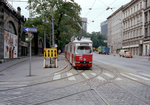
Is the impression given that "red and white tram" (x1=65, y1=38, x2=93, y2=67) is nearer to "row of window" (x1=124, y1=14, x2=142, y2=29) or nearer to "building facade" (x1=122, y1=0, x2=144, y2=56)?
"building facade" (x1=122, y1=0, x2=144, y2=56)

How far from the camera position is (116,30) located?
256ft

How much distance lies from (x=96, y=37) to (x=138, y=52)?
56338 mm

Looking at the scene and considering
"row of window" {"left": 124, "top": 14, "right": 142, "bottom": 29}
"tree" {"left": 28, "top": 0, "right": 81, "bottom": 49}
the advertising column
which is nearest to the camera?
the advertising column

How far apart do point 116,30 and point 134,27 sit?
20667 millimetres

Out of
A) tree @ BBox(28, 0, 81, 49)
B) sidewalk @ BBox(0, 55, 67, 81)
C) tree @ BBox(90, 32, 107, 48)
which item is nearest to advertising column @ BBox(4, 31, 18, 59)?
tree @ BBox(28, 0, 81, 49)

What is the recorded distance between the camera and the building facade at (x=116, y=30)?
7216 cm

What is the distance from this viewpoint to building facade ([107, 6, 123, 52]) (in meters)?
72.2

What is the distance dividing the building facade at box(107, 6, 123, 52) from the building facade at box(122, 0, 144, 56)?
15.1 feet

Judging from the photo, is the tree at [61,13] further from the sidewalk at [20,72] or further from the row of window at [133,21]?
the row of window at [133,21]

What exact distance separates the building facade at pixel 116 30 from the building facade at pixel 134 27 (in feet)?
15.1

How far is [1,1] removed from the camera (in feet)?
74.5

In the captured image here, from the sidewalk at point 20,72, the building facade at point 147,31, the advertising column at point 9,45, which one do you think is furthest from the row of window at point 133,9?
the sidewalk at point 20,72

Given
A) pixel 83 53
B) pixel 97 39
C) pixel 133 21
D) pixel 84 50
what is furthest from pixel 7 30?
pixel 97 39

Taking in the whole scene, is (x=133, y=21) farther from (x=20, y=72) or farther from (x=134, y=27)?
(x=20, y=72)
